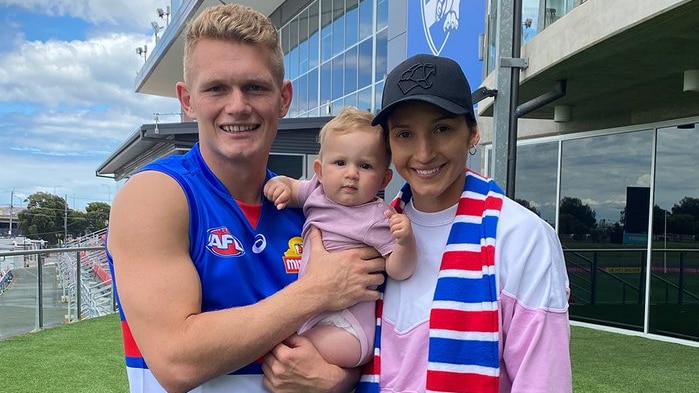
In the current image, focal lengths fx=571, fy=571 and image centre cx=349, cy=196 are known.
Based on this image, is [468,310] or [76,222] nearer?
[468,310]

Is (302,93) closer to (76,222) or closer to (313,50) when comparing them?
(313,50)

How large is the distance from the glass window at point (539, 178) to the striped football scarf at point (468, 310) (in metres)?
9.14

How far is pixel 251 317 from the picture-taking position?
1.73 meters

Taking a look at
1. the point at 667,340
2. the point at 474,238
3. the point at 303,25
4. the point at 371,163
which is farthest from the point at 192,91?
the point at 303,25

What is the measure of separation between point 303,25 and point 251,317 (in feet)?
74.0

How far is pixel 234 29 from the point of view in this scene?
1.89 metres

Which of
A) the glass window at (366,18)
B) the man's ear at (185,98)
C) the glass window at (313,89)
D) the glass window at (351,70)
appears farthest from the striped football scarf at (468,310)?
the glass window at (313,89)

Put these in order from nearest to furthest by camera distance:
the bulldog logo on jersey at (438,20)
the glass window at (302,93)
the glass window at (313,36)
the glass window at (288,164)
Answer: the bulldog logo on jersey at (438,20), the glass window at (288,164), the glass window at (313,36), the glass window at (302,93)

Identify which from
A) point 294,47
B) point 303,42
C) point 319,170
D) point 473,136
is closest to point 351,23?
point 303,42

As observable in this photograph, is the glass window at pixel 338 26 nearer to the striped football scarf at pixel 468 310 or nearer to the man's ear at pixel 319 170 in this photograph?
the man's ear at pixel 319 170

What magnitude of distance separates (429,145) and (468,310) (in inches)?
20.9

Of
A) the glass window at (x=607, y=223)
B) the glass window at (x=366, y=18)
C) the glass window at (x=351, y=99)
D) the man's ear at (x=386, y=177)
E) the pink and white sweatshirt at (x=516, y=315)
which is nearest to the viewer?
the pink and white sweatshirt at (x=516, y=315)

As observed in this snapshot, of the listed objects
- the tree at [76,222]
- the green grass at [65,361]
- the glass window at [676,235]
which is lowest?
the tree at [76,222]

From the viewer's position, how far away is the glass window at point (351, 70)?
18500mm
